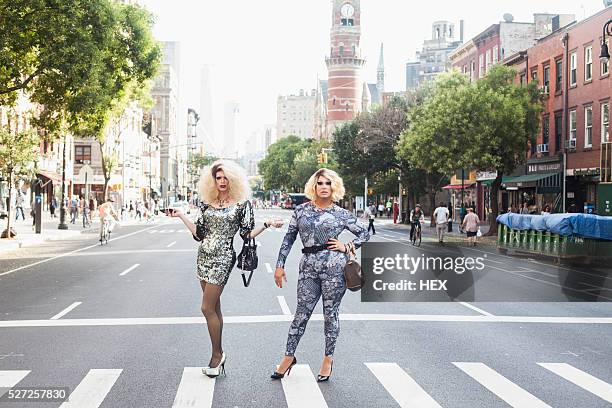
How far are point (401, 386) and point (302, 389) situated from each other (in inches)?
36.1

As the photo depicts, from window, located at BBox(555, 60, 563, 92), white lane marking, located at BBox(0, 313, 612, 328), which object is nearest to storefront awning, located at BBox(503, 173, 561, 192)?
window, located at BBox(555, 60, 563, 92)

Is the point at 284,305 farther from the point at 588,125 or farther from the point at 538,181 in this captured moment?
the point at 538,181

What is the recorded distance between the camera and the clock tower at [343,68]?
148250mm

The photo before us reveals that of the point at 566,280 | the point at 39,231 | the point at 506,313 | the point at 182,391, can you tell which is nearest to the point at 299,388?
the point at 182,391

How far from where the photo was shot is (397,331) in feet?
34.9

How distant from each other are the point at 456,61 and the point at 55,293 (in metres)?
56.0

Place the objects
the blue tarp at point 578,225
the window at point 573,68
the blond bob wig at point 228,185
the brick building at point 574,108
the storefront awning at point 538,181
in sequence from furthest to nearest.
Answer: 1. the storefront awning at point 538,181
2. the window at point 573,68
3. the brick building at point 574,108
4. the blue tarp at point 578,225
5. the blond bob wig at point 228,185

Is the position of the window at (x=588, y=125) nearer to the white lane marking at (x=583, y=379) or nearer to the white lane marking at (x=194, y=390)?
the white lane marking at (x=583, y=379)

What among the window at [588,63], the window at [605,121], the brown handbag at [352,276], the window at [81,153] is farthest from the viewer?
the window at [81,153]

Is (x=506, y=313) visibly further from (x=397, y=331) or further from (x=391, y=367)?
(x=391, y=367)

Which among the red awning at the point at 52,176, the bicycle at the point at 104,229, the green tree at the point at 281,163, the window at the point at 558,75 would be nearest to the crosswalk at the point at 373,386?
the bicycle at the point at 104,229

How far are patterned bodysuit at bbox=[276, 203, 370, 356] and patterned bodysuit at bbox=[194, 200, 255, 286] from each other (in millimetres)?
623

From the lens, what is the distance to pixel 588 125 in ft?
132

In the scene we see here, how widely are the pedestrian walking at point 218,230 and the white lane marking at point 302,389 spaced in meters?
0.72
